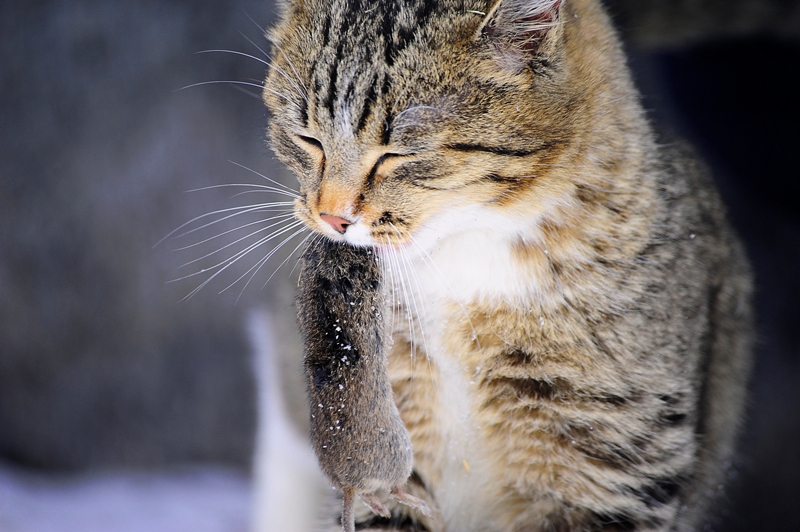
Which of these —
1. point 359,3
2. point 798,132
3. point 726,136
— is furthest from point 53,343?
point 798,132

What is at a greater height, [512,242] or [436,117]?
[436,117]

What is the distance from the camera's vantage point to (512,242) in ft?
5.22

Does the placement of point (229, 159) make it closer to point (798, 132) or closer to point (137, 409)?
point (137, 409)

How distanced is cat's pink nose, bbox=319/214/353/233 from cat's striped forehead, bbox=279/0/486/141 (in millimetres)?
161

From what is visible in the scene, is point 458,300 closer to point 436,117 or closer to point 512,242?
point 512,242

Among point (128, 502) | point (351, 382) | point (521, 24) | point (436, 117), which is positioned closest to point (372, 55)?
point (436, 117)

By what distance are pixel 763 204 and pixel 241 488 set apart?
254 cm

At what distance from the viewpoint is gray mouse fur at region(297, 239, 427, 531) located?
1455 mm

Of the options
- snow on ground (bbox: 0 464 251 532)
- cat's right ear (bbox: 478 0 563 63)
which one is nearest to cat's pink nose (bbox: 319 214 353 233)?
cat's right ear (bbox: 478 0 563 63)

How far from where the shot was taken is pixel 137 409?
122 inches

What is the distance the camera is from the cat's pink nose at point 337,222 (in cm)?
143

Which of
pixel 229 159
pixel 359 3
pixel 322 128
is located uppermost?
pixel 359 3

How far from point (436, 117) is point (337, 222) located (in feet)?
0.89

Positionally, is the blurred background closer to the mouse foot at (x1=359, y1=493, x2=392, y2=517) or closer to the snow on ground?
the snow on ground
